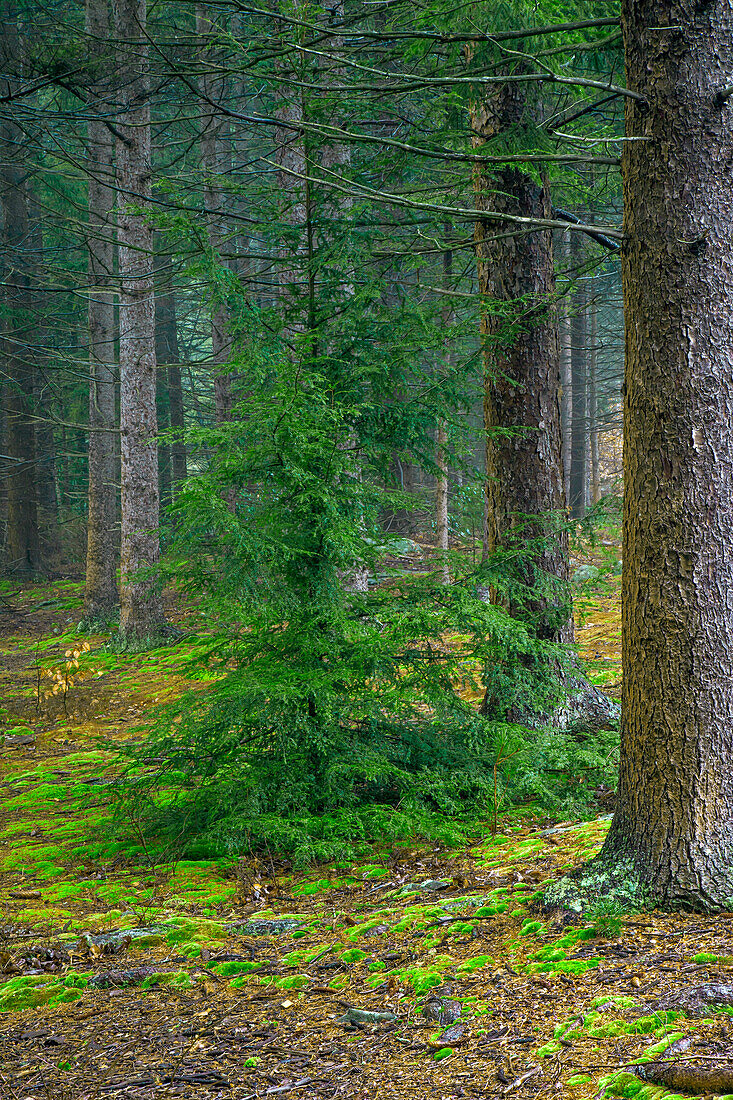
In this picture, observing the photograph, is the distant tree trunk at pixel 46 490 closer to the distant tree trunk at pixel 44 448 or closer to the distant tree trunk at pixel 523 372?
the distant tree trunk at pixel 44 448

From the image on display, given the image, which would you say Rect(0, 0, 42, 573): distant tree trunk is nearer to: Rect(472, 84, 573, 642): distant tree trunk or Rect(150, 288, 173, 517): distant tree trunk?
Rect(150, 288, 173, 517): distant tree trunk

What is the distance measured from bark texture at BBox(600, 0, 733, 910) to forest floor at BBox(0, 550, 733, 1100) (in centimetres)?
46

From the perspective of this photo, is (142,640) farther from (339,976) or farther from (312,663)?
(339,976)

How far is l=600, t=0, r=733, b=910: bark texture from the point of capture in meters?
3.37

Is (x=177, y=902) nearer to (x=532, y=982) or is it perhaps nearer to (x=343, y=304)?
(x=532, y=982)

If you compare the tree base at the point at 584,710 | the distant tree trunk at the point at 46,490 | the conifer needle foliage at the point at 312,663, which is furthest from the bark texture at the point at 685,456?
the distant tree trunk at the point at 46,490

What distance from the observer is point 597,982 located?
9.73 ft

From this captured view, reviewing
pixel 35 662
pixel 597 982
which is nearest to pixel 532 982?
pixel 597 982

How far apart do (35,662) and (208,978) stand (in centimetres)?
987

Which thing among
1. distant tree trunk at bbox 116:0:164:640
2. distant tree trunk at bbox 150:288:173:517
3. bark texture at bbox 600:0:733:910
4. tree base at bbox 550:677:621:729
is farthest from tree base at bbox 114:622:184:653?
distant tree trunk at bbox 150:288:173:517

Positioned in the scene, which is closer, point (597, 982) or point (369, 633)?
point (597, 982)

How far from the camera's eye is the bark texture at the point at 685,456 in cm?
337

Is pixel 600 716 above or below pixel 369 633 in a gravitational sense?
below

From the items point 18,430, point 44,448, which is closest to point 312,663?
point 18,430
